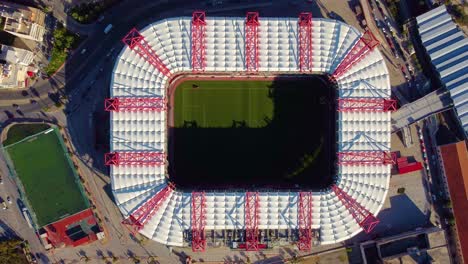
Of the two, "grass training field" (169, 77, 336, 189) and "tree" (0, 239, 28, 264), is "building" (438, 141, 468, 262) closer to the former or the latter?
"grass training field" (169, 77, 336, 189)

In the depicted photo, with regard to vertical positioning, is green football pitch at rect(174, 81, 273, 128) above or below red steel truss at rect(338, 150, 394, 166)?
above

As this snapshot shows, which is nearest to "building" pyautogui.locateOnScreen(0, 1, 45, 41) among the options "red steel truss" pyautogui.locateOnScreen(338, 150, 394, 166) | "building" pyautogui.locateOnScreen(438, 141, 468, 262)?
"red steel truss" pyautogui.locateOnScreen(338, 150, 394, 166)

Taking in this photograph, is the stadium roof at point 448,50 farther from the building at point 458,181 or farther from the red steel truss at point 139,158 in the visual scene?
the red steel truss at point 139,158

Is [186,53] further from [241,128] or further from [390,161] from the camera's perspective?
[390,161]

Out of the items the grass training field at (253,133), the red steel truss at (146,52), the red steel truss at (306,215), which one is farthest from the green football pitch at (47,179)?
the red steel truss at (306,215)

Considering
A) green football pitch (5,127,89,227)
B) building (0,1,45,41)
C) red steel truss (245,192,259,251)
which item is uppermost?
building (0,1,45,41)
